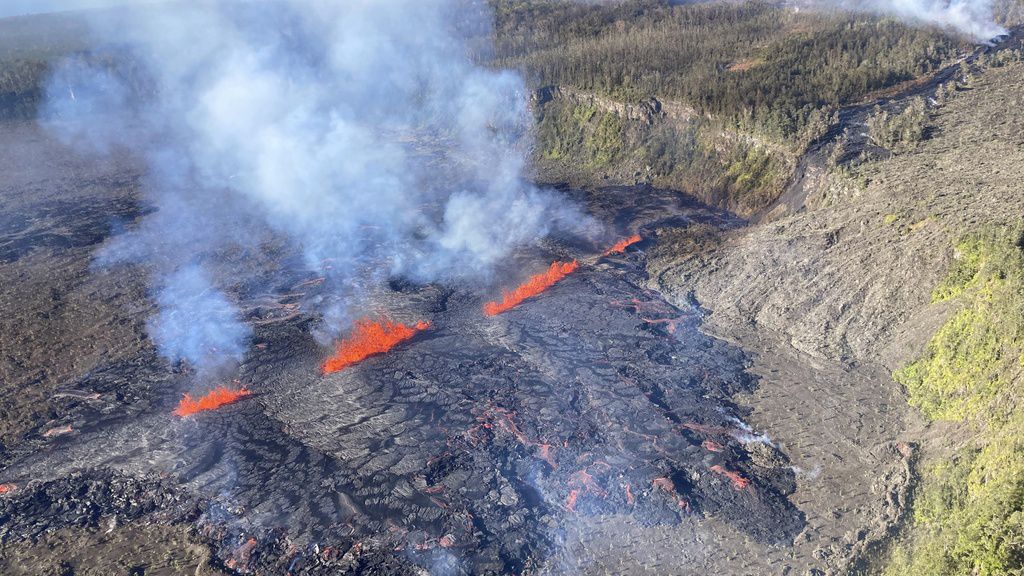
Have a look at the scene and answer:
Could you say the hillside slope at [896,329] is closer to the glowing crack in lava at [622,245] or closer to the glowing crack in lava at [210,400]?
the glowing crack in lava at [622,245]

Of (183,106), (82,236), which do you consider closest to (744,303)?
(82,236)

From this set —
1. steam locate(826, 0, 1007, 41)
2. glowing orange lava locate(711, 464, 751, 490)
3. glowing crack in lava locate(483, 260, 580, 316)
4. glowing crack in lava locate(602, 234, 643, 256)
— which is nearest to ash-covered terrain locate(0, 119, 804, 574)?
glowing orange lava locate(711, 464, 751, 490)

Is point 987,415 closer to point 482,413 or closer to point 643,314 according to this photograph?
point 643,314

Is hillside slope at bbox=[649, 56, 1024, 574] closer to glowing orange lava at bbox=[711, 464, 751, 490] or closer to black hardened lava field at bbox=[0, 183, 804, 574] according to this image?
glowing orange lava at bbox=[711, 464, 751, 490]

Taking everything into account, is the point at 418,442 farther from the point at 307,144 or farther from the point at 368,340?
the point at 307,144

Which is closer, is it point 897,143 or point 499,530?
point 499,530
